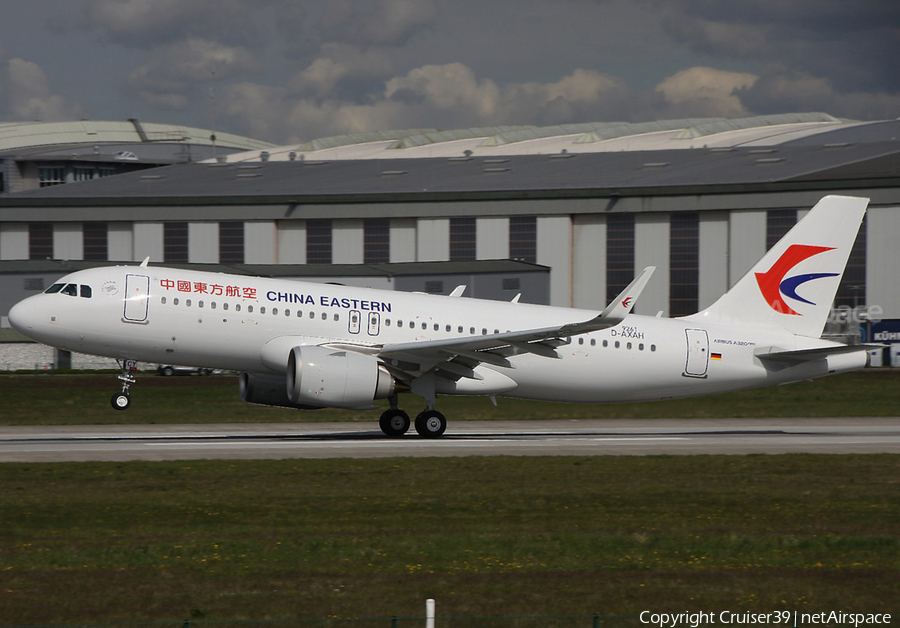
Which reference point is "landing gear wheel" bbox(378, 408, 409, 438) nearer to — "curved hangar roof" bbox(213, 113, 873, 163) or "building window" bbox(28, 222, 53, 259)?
"building window" bbox(28, 222, 53, 259)

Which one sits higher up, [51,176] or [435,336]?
[51,176]

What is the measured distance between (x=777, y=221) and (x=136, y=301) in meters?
49.2

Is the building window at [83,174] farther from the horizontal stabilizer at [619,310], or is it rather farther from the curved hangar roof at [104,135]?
the horizontal stabilizer at [619,310]

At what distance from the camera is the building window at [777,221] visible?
65938mm

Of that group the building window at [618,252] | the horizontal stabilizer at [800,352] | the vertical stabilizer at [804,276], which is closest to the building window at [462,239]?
the building window at [618,252]

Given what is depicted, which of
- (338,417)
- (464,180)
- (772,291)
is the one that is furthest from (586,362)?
(464,180)

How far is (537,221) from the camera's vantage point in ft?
226

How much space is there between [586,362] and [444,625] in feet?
63.8

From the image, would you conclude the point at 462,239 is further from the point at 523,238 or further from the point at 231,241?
the point at 231,241

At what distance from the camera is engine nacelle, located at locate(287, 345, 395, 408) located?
86.4ft

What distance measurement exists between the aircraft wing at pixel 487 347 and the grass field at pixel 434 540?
488 centimetres

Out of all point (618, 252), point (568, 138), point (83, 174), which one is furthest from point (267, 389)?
point (83, 174)

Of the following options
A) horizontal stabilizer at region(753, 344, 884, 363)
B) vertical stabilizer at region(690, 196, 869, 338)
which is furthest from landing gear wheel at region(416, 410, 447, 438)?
A: horizontal stabilizer at region(753, 344, 884, 363)

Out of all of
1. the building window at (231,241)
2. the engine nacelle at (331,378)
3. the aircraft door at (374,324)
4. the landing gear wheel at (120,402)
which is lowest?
the landing gear wheel at (120,402)
